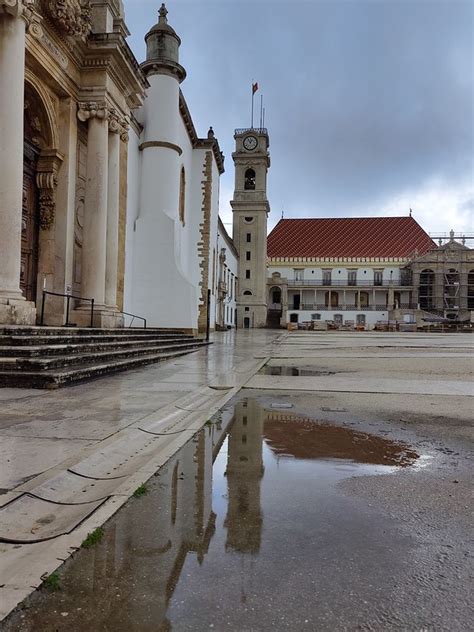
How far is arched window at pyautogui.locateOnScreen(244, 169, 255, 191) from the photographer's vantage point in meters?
69.8

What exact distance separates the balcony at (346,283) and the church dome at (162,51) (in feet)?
190

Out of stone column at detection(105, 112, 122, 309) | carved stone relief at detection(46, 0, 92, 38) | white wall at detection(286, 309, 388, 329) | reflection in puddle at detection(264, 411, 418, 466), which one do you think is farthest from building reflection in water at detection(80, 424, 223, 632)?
white wall at detection(286, 309, 388, 329)

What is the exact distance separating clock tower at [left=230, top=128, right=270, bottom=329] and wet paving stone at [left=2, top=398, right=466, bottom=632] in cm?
6595

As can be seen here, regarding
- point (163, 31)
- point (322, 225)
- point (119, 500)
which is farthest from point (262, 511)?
point (322, 225)

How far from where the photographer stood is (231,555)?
7.52 ft

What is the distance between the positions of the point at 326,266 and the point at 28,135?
6858 centimetres

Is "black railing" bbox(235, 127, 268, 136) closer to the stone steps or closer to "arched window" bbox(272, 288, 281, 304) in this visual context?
"arched window" bbox(272, 288, 281, 304)

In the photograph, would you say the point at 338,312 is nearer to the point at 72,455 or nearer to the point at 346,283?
the point at 346,283

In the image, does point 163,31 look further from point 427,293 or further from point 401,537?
point 427,293

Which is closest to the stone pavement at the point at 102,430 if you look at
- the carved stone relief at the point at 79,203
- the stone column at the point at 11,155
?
the stone column at the point at 11,155

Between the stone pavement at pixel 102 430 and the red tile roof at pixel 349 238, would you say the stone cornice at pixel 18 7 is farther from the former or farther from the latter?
the red tile roof at pixel 349 238

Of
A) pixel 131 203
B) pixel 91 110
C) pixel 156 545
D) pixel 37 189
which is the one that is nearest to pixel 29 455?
pixel 156 545

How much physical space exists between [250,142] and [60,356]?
66.3 meters

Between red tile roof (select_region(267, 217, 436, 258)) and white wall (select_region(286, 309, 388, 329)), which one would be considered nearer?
white wall (select_region(286, 309, 388, 329))
